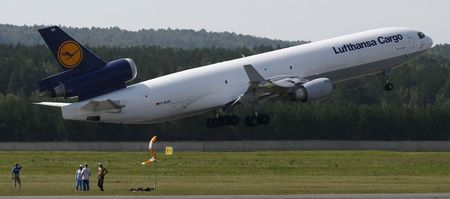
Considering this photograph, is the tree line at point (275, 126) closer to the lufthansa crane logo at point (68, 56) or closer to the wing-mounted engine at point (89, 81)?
the wing-mounted engine at point (89, 81)

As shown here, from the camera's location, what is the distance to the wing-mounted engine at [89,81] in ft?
293

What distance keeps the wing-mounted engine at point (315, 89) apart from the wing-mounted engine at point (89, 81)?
12977 millimetres

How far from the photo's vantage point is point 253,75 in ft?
301

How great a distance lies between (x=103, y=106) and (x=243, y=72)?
1140cm

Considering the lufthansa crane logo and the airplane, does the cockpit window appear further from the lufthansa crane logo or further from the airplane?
the lufthansa crane logo

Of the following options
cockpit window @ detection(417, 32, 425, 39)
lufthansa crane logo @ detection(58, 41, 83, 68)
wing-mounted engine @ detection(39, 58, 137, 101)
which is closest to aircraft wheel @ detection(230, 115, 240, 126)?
wing-mounted engine @ detection(39, 58, 137, 101)

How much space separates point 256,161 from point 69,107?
1994cm

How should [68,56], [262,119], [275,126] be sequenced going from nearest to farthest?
[68,56] < [262,119] < [275,126]

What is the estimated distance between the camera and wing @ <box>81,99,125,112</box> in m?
89.3

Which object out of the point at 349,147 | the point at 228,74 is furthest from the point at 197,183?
the point at 349,147

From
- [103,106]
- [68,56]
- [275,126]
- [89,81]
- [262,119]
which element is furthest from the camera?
[275,126]

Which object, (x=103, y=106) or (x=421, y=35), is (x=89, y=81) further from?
(x=421, y=35)

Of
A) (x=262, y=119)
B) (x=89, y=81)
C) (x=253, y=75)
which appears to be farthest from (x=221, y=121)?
(x=89, y=81)

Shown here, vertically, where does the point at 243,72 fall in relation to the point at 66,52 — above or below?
below
